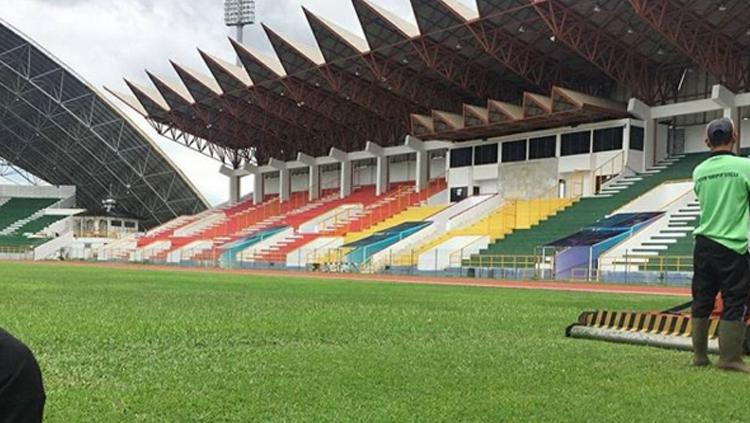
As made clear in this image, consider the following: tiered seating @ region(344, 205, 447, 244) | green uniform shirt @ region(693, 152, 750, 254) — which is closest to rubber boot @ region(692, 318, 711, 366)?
green uniform shirt @ region(693, 152, 750, 254)

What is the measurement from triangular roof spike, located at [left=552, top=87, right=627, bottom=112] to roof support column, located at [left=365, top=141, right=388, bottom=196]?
23287 mm

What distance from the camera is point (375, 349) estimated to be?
722 centimetres

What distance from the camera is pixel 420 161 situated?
6288cm

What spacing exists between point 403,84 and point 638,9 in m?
21.7

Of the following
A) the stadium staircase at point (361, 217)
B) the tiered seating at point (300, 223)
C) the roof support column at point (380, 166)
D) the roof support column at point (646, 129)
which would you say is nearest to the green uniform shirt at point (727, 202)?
the roof support column at point (646, 129)

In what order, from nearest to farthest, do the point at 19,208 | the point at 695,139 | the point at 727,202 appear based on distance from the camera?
1. the point at 727,202
2. the point at 695,139
3. the point at 19,208

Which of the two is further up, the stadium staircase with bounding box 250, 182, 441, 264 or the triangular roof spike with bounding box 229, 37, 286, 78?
the triangular roof spike with bounding box 229, 37, 286, 78

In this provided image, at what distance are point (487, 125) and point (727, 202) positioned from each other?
4481 cm

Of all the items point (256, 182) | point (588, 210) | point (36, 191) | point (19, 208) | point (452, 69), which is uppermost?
point (452, 69)

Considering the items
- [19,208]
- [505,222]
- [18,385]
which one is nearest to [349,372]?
[18,385]

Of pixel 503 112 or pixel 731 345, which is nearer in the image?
pixel 731 345

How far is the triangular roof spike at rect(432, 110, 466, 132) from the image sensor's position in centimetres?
5309

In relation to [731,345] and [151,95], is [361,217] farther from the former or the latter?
[731,345]

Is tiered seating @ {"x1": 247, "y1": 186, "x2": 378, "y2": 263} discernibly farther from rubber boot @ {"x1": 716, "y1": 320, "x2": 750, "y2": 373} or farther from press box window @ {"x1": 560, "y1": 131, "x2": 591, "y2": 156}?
rubber boot @ {"x1": 716, "y1": 320, "x2": 750, "y2": 373}
